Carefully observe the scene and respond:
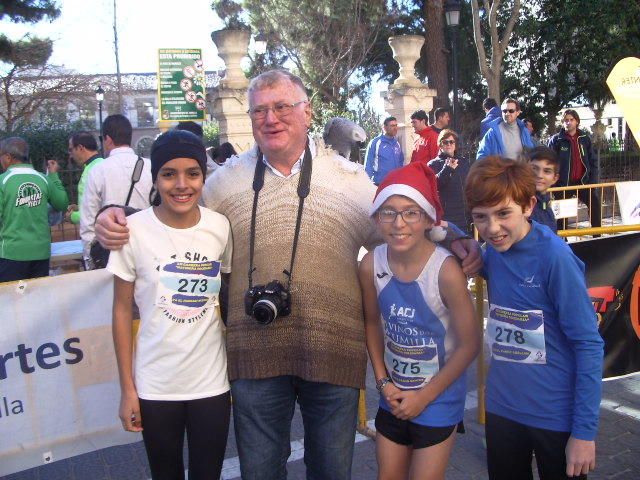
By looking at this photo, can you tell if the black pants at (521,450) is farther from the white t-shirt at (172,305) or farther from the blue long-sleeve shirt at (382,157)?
the blue long-sleeve shirt at (382,157)

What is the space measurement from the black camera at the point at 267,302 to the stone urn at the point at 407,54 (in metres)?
11.5

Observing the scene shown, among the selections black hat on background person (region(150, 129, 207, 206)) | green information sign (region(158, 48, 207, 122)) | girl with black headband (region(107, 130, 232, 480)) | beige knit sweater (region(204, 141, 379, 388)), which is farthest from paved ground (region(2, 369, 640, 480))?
green information sign (region(158, 48, 207, 122))

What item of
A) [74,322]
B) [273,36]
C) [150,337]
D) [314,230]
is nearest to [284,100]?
[314,230]

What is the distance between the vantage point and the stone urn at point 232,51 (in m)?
11.9

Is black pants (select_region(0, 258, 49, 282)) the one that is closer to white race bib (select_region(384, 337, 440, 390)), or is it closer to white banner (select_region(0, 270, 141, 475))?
white banner (select_region(0, 270, 141, 475))

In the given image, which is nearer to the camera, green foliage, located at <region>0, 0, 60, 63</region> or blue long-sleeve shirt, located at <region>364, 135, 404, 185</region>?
blue long-sleeve shirt, located at <region>364, 135, 404, 185</region>

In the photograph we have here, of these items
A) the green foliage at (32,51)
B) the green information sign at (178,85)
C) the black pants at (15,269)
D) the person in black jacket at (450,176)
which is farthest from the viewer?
the green foliage at (32,51)

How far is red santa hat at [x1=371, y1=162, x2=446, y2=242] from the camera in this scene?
8.00ft

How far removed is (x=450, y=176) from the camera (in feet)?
25.9

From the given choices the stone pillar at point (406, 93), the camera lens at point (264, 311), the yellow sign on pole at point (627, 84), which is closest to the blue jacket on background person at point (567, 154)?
the stone pillar at point (406, 93)

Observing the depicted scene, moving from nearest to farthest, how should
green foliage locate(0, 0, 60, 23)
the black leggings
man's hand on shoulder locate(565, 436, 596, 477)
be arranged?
man's hand on shoulder locate(565, 436, 596, 477)
the black leggings
green foliage locate(0, 0, 60, 23)

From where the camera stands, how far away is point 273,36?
2650cm

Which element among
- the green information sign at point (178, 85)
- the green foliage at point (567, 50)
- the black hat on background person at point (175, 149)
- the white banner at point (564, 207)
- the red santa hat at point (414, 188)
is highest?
the green foliage at point (567, 50)

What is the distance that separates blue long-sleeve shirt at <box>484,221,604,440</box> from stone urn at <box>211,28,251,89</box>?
33.3ft
